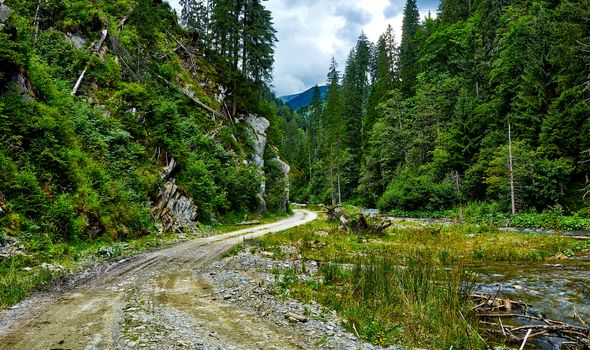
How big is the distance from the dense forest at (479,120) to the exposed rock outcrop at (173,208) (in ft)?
77.6

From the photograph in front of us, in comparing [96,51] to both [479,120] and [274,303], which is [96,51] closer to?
[274,303]

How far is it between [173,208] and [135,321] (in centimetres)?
1636

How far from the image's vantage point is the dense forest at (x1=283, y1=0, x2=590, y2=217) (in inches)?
1329

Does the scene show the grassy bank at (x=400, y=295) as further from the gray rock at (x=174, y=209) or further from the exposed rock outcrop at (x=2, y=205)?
the exposed rock outcrop at (x=2, y=205)

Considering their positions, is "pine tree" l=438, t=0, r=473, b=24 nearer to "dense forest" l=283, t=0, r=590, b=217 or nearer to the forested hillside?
"dense forest" l=283, t=0, r=590, b=217

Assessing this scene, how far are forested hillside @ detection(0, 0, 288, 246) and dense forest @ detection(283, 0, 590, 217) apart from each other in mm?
22413

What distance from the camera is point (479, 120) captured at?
45.4 metres

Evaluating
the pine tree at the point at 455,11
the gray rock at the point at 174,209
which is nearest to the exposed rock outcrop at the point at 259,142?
the gray rock at the point at 174,209

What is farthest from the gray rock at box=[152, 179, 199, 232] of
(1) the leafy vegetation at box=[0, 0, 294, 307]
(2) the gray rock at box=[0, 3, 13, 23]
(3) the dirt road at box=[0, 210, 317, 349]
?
(2) the gray rock at box=[0, 3, 13, 23]

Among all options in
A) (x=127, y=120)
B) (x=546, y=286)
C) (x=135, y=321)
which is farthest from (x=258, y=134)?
(x=135, y=321)

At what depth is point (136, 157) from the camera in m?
21.7

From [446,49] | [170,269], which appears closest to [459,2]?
[446,49]

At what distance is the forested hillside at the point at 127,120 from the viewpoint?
1430cm

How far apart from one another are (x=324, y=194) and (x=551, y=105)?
49.4m
